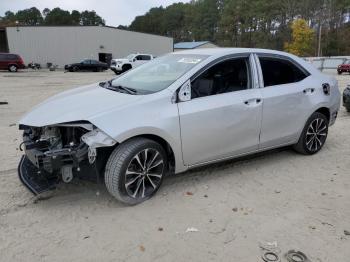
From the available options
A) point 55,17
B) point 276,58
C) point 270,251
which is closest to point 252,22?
point 55,17

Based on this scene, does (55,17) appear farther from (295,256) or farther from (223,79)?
(295,256)

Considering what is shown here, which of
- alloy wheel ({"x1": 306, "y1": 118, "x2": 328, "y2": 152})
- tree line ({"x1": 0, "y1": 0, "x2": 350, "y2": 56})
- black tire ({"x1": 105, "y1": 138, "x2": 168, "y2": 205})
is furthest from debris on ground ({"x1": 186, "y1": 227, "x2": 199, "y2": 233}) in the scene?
tree line ({"x1": 0, "y1": 0, "x2": 350, "y2": 56})

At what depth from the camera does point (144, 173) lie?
391 cm

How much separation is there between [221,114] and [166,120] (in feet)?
2.46

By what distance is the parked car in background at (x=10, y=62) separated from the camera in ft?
105

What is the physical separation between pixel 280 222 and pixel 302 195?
783 millimetres

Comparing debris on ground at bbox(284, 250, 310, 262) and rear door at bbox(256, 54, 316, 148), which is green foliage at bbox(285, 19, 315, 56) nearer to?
rear door at bbox(256, 54, 316, 148)

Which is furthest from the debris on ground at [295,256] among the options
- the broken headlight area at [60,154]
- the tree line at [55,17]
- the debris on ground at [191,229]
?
the tree line at [55,17]

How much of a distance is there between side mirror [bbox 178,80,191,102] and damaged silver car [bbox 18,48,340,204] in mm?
11

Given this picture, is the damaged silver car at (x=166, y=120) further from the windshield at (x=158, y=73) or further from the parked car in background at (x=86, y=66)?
the parked car in background at (x=86, y=66)

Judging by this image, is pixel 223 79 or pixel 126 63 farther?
pixel 126 63

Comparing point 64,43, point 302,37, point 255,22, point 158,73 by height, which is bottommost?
point 158,73

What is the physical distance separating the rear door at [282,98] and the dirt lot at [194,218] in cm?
50

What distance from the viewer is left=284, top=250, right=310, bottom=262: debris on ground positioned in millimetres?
2996
